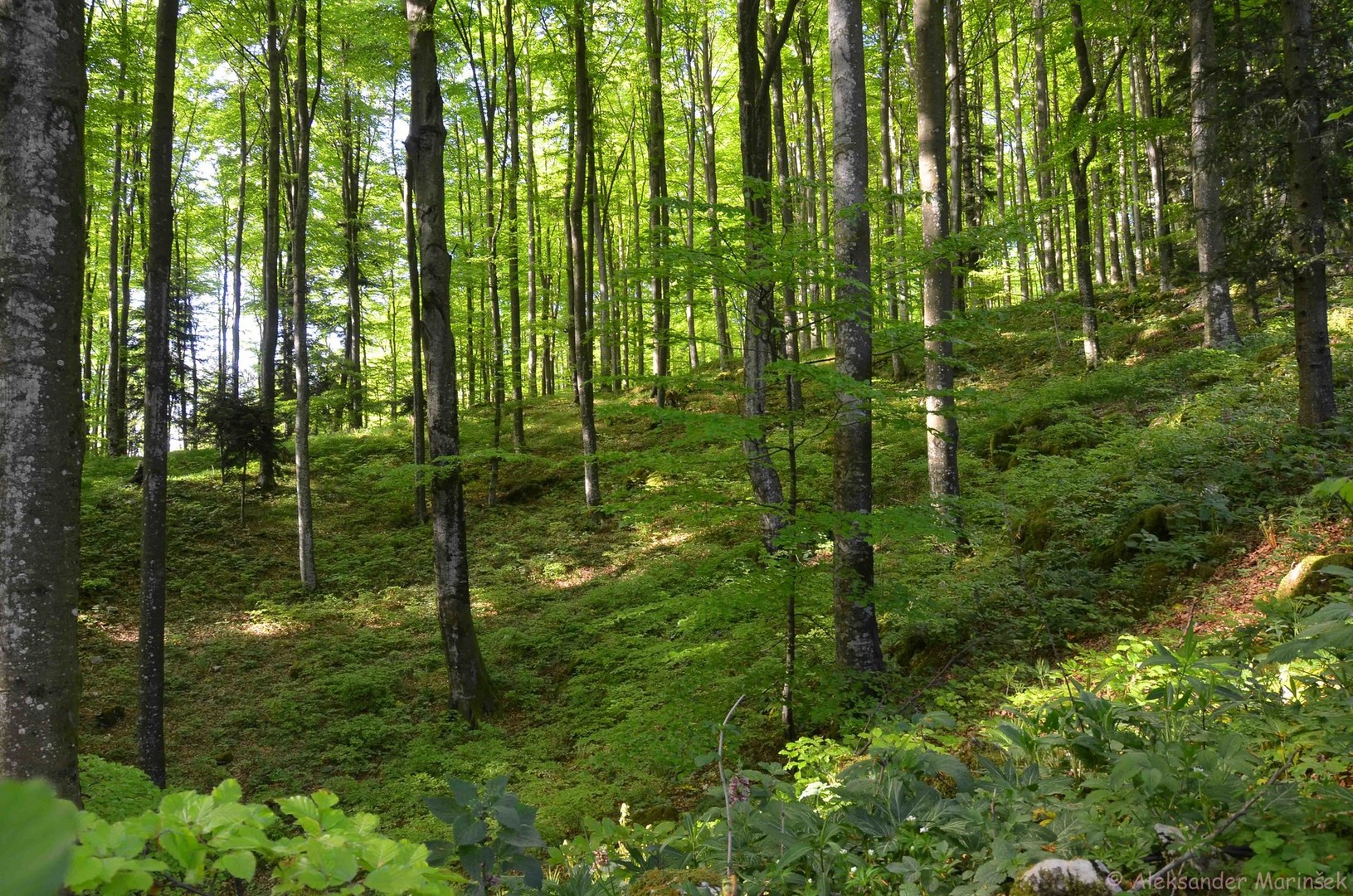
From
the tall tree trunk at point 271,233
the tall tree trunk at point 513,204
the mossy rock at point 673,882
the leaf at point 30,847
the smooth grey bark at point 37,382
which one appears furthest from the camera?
the tall tree trunk at point 513,204

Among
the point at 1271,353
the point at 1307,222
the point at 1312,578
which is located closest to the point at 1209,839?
the point at 1312,578

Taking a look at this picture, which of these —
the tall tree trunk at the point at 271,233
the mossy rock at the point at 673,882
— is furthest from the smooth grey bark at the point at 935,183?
the tall tree trunk at the point at 271,233

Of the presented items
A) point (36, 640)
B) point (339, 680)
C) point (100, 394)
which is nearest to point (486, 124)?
point (339, 680)

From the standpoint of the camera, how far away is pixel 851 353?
5500mm

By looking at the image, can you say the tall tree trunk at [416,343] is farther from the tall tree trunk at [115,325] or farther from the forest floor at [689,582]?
the tall tree trunk at [115,325]

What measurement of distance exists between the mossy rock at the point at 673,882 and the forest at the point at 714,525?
3.0 inches

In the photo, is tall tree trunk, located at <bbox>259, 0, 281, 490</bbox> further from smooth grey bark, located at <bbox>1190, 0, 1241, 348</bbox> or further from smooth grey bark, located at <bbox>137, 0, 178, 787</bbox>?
smooth grey bark, located at <bbox>1190, 0, 1241, 348</bbox>

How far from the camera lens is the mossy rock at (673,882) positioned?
2.12 metres

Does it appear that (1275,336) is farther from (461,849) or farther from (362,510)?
(362,510)

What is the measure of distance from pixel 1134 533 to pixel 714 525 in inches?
199

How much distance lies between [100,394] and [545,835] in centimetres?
3441

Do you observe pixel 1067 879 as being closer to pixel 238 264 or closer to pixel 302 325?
pixel 302 325

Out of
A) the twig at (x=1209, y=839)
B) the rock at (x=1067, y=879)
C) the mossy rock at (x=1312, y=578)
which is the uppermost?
the mossy rock at (x=1312, y=578)

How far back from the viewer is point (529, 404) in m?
21.6
